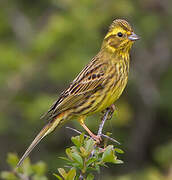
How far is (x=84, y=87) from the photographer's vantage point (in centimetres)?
546

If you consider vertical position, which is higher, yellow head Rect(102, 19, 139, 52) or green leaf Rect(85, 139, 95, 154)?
yellow head Rect(102, 19, 139, 52)

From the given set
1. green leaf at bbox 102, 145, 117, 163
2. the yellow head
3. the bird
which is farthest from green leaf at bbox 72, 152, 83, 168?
the yellow head

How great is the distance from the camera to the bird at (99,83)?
5223mm

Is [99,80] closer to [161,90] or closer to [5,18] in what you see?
[161,90]

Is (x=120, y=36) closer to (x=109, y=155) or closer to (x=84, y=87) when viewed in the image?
(x=84, y=87)

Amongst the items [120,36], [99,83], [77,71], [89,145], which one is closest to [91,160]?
[89,145]

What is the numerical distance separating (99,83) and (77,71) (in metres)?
2.67

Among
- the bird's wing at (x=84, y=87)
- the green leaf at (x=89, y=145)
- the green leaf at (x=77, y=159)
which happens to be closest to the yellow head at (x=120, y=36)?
the bird's wing at (x=84, y=87)

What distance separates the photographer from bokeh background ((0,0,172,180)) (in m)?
8.05

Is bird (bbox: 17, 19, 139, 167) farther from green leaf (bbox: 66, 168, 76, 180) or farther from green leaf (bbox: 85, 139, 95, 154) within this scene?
green leaf (bbox: 66, 168, 76, 180)

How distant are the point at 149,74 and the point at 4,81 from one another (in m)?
2.65

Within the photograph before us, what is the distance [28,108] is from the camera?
A: 7891mm

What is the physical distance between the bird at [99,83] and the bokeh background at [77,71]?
1.84m

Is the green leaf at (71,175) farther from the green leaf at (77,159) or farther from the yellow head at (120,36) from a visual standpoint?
the yellow head at (120,36)
